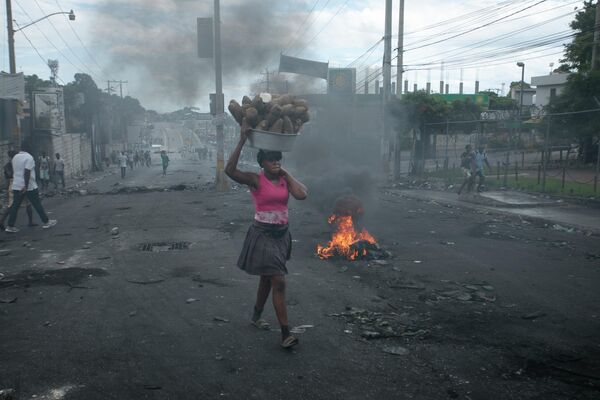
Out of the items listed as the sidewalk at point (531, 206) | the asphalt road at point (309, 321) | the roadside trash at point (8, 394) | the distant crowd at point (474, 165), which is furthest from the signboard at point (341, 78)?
the roadside trash at point (8, 394)

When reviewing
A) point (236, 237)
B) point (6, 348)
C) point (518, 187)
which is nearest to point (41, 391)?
point (6, 348)

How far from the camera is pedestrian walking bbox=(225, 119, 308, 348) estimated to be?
4.38m

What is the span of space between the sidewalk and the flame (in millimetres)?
5239

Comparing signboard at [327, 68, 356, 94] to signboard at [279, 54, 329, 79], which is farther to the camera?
signboard at [327, 68, 356, 94]

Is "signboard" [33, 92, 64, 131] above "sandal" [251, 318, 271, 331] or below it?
above

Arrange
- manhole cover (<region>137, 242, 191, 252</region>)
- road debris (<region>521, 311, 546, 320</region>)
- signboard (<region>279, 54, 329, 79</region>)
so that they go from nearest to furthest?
road debris (<region>521, 311, 546, 320</region>), manhole cover (<region>137, 242, 191, 252</region>), signboard (<region>279, 54, 329, 79</region>)

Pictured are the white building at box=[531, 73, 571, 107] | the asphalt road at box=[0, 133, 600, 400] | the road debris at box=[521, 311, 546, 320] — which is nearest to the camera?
the asphalt road at box=[0, 133, 600, 400]

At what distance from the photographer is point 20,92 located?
863 inches

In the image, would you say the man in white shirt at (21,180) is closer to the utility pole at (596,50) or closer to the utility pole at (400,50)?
the utility pole at (400,50)

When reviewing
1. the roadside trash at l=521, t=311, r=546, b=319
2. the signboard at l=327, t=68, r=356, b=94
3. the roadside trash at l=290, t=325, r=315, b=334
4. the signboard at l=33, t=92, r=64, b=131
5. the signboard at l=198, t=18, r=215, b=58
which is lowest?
the roadside trash at l=290, t=325, r=315, b=334

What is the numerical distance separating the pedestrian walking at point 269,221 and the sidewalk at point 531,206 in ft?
27.0

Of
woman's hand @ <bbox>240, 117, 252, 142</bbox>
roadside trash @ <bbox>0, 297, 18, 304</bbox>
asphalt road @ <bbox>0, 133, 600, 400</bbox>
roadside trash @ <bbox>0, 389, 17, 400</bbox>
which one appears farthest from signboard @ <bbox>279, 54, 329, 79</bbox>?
roadside trash @ <bbox>0, 389, 17, 400</bbox>

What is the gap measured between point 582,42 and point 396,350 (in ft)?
96.9

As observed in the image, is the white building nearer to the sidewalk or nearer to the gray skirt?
the sidewalk
